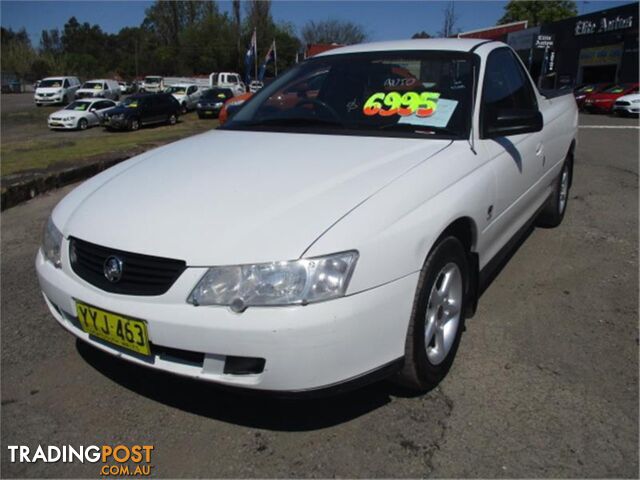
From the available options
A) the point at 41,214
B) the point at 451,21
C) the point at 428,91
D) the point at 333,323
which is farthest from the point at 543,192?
the point at 451,21

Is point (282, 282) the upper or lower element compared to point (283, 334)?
upper

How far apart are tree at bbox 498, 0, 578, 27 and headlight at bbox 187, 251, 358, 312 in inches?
2457

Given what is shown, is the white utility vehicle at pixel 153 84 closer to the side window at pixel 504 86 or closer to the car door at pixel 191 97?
the car door at pixel 191 97

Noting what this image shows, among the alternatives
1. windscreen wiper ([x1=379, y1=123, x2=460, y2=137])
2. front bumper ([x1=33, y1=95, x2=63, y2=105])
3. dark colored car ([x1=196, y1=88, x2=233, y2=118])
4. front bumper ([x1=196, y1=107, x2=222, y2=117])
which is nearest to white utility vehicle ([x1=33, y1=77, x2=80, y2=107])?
front bumper ([x1=33, y1=95, x2=63, y2=105])

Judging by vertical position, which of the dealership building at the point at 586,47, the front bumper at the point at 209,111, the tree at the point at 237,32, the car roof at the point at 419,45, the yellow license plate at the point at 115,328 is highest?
the tree at the point at 237,32

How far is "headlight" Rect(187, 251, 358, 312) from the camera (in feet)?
5.80

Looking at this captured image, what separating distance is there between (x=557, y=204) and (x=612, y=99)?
2137 centimetres

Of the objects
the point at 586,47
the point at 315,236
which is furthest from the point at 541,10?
the point at 315,236

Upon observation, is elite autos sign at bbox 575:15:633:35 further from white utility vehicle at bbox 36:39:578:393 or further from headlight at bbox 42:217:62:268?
headlight at bbox 42:217:62:268

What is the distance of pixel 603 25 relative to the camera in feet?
100

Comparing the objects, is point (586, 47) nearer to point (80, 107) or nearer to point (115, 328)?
point (80, 107)

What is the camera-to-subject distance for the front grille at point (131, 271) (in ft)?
6.19

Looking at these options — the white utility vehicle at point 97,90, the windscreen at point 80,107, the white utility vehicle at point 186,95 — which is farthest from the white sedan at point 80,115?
the white utility vehicle at point 97,90

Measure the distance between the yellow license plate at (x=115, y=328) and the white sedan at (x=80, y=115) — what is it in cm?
2117
